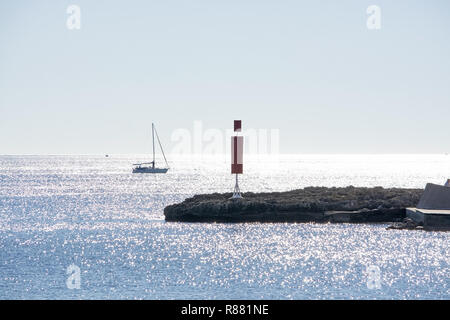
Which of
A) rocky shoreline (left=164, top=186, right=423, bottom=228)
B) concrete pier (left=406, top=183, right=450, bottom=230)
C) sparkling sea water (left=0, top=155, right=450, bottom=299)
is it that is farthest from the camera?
rocky shoreline (left=164, top=186, right=423, bottom=228)

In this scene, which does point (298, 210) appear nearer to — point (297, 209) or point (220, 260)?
point (297, 209)

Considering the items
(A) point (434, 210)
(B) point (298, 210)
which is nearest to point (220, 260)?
(B) point (298, 210)

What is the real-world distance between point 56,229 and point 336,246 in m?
30.7

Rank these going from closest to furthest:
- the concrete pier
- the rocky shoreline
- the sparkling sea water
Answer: the sparkling sea water → the concrete pier → the rocky shoreline

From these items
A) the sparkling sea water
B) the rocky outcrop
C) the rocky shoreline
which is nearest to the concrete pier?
the sparkling sea water

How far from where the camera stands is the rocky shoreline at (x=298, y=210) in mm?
71500

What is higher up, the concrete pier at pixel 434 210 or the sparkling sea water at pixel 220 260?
the concrete pier at pixel 434 210

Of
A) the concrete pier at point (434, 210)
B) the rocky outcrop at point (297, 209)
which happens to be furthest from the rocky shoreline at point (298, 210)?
the concrete pier at point (434, 210)

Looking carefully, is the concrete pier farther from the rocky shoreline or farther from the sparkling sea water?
the rocky shoreline

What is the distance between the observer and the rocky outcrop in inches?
2817

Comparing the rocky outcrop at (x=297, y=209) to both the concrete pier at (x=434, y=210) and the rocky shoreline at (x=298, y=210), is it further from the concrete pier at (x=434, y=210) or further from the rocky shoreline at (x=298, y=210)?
the concrete pier at (x=434, y=210)

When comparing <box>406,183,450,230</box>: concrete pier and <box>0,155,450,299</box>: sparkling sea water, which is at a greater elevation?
<box>406,183,450,230</box>: concrete pier

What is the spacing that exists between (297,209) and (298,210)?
146mm
